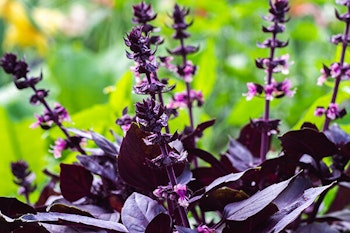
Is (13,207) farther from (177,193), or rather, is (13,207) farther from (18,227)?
(177,193)

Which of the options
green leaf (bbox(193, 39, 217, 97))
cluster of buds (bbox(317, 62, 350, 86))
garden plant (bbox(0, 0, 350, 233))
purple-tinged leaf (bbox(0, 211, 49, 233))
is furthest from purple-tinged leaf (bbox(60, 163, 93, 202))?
green leaf (bbox(193, 39, 217, 97))

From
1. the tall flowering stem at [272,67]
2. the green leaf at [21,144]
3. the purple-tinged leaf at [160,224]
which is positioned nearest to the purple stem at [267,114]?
the tall flowering stem at [272,67]

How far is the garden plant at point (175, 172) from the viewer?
474 millimetres

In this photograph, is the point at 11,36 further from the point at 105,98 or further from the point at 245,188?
the point at 245,188

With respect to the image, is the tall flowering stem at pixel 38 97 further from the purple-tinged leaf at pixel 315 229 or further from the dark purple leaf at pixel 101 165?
the purple-tinged leaf at pixel 315 229

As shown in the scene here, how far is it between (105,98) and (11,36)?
1.32m

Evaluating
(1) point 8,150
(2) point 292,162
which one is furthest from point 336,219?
(1) point 8,150

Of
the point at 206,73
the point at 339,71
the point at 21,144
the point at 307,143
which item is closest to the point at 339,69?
the point at 339,71

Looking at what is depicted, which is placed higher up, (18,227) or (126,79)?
(126,79)

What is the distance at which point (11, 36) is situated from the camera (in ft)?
8.85

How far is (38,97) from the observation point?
654 millimetres

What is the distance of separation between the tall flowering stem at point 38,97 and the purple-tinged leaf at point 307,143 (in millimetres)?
248

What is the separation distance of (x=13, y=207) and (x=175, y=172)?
163 mm

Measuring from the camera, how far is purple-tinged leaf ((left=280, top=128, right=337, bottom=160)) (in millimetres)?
580
